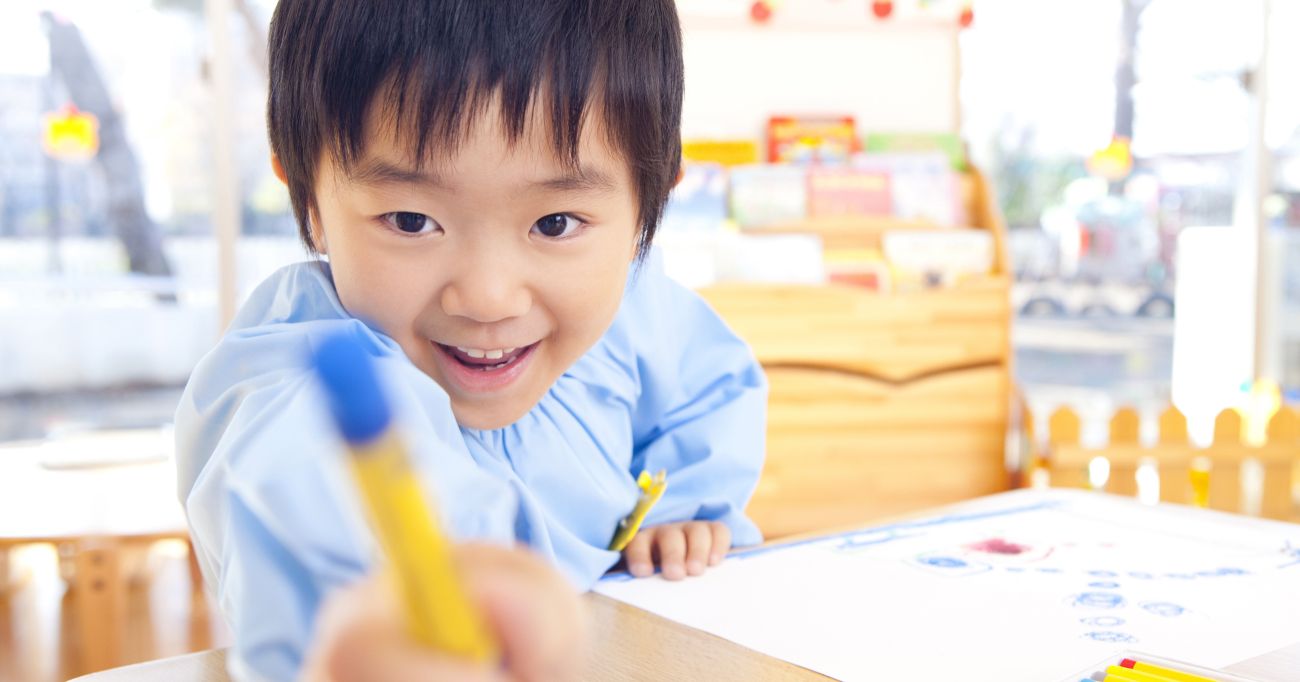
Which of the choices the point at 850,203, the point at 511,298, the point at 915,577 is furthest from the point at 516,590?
the point at 850,203

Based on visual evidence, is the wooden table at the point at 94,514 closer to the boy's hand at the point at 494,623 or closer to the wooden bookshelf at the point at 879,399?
the wooden bookshelf at the point at 879,399

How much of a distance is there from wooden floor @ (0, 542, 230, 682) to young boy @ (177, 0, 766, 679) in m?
1.63

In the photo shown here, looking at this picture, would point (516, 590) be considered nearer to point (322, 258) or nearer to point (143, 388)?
point (322, 258)

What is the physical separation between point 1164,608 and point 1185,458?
5.82ft

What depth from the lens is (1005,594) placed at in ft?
2.24

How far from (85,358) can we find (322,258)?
2.69m

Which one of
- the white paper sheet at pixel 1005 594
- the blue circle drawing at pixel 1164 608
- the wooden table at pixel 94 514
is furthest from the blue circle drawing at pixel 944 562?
the wooden table at pixel 94 514

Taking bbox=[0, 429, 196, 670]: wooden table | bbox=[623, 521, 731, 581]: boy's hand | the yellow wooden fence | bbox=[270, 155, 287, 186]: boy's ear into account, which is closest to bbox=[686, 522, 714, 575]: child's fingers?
bbox=[623, 521, 731, 581]: boy's hand

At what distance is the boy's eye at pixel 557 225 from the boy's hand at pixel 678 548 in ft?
0.84

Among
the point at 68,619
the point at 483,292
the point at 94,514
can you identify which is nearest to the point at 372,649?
the point at 483,292

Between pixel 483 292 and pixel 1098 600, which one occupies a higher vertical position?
pixel 483 292

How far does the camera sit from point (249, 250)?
10.0ft

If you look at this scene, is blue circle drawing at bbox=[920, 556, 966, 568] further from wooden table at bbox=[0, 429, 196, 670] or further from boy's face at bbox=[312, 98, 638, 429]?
wooden table at bbox=[0, 429, 196, 670]

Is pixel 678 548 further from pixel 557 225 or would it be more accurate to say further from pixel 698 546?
pixel 557 225
